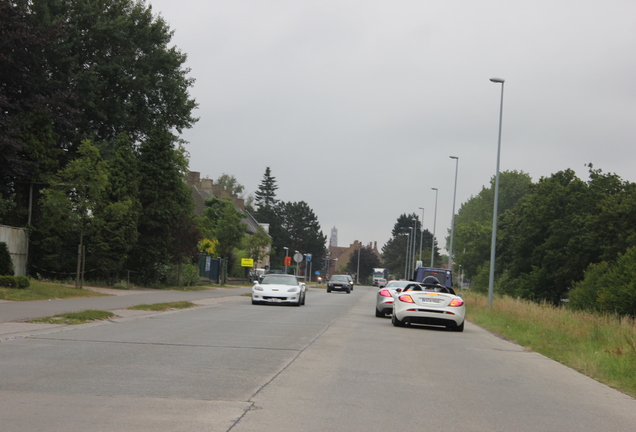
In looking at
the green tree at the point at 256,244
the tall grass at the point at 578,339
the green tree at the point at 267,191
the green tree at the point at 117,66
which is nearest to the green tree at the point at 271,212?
the green tree at the point at 267,191

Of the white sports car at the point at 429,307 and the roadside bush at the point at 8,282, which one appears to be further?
the roadside bush at the point at 8,282

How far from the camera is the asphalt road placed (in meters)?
6.63

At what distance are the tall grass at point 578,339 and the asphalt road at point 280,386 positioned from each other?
48 centimetres

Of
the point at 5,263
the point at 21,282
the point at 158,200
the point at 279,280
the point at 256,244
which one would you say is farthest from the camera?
the point at 256,244

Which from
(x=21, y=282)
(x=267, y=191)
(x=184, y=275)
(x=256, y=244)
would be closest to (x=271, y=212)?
(x=267, y=191)

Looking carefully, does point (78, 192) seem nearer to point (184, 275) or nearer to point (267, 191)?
point (184, 275)

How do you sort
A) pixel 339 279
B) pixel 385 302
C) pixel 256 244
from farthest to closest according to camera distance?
pixel 256 244
pixel 339 279
pixel 385 302

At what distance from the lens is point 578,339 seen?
A: 663 inches

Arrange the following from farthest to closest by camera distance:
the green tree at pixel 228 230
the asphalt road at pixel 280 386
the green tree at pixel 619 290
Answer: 1. the green tree at pixel 228 230
2. the green tree at pixel 619 290
3. the asphalt road at pixel 280 386

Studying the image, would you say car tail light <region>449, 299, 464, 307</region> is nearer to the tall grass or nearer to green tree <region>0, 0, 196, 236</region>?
the tall grass

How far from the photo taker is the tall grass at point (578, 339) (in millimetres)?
11820

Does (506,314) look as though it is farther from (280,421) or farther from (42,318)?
(280,421)

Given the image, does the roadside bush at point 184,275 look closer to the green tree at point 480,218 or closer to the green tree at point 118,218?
the green tree at point 118,218

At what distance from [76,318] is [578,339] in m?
11.3
